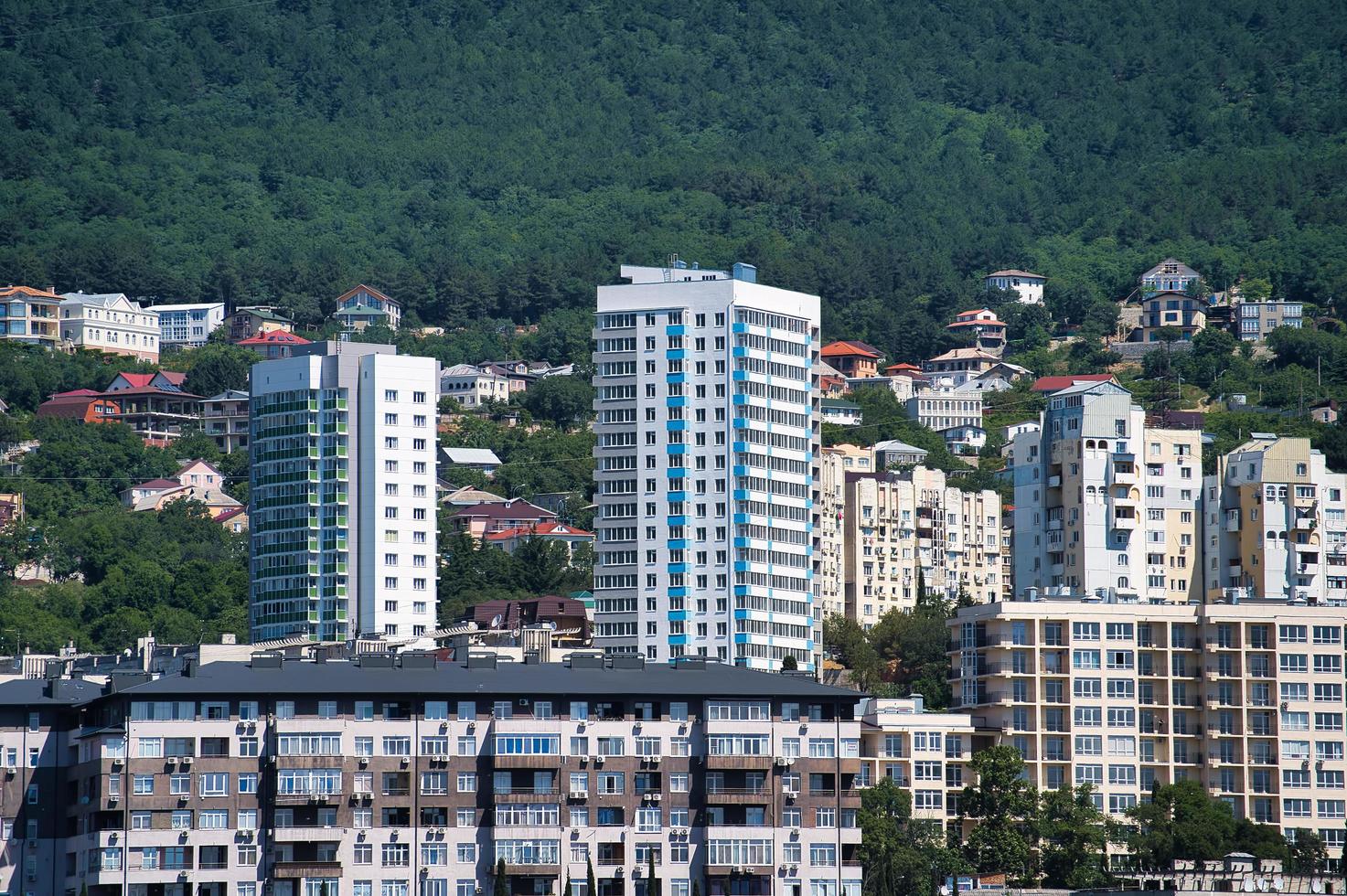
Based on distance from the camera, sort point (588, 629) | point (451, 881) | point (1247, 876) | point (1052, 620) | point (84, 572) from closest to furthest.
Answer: point (451, 881)
point (1247, 876)
point (1052, 620)
point (588, 629)
point (84, 572)

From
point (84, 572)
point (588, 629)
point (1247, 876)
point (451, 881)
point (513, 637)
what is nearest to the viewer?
point (451, 881)

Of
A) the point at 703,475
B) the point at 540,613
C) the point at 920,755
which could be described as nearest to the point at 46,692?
the point at 920,755

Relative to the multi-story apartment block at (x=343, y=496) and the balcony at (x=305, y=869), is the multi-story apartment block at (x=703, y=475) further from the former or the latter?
the balcony at (x=305, y=869)

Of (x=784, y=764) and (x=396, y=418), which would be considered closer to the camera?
(x=784, y=764)

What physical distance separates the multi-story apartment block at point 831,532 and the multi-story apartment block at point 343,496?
27.5 m

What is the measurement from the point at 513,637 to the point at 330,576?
100 ft

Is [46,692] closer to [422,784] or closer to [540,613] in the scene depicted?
[422,784]

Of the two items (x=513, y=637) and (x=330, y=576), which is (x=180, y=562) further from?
(x=513, y=637)

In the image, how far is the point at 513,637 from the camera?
132 metres

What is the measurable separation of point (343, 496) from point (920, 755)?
54284mm

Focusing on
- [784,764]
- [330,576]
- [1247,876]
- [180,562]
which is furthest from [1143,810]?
[180,562]

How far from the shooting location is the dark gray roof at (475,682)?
97.9 m

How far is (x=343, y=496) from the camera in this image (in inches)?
6373

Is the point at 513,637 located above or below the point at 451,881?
above
